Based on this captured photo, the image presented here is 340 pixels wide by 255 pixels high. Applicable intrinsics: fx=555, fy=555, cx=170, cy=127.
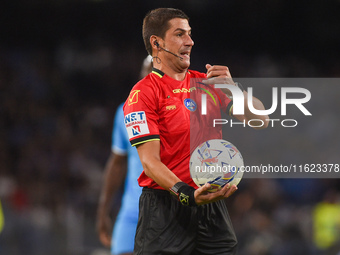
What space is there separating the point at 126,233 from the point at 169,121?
1818mm

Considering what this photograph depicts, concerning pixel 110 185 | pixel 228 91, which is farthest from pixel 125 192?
pixel 228 91

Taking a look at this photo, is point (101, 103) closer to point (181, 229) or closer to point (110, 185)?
point (110, 185)

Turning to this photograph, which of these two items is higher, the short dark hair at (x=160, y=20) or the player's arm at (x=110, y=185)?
the short dark hair at (x=160, y=20)

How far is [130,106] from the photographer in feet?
10.7

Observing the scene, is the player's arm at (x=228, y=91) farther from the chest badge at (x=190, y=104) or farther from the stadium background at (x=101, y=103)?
the stadium background at (x=101, y=103)

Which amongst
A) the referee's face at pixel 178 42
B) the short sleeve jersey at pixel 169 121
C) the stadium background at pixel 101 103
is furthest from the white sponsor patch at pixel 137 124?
the stadium background at pixel 101 103

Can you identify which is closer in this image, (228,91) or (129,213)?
(228,91)

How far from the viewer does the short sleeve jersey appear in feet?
10.5

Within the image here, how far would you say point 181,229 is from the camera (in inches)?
124

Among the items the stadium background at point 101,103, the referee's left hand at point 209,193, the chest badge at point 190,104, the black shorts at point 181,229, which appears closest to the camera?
the referee's left hand at point 209,193

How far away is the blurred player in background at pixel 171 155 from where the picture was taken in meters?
3.15

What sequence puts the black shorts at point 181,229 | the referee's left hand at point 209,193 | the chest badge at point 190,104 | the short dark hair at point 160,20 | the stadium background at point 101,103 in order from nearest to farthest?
the referee's left hand at point 209,193, the black shorts at point 181,229, the chest badge at point 190,104, the short dark hair at point 160,20, the stadium background at point 101,103

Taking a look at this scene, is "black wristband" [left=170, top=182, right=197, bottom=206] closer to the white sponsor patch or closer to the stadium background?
the white sponsor patch

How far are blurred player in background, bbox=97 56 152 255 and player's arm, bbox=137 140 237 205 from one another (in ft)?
5.41
